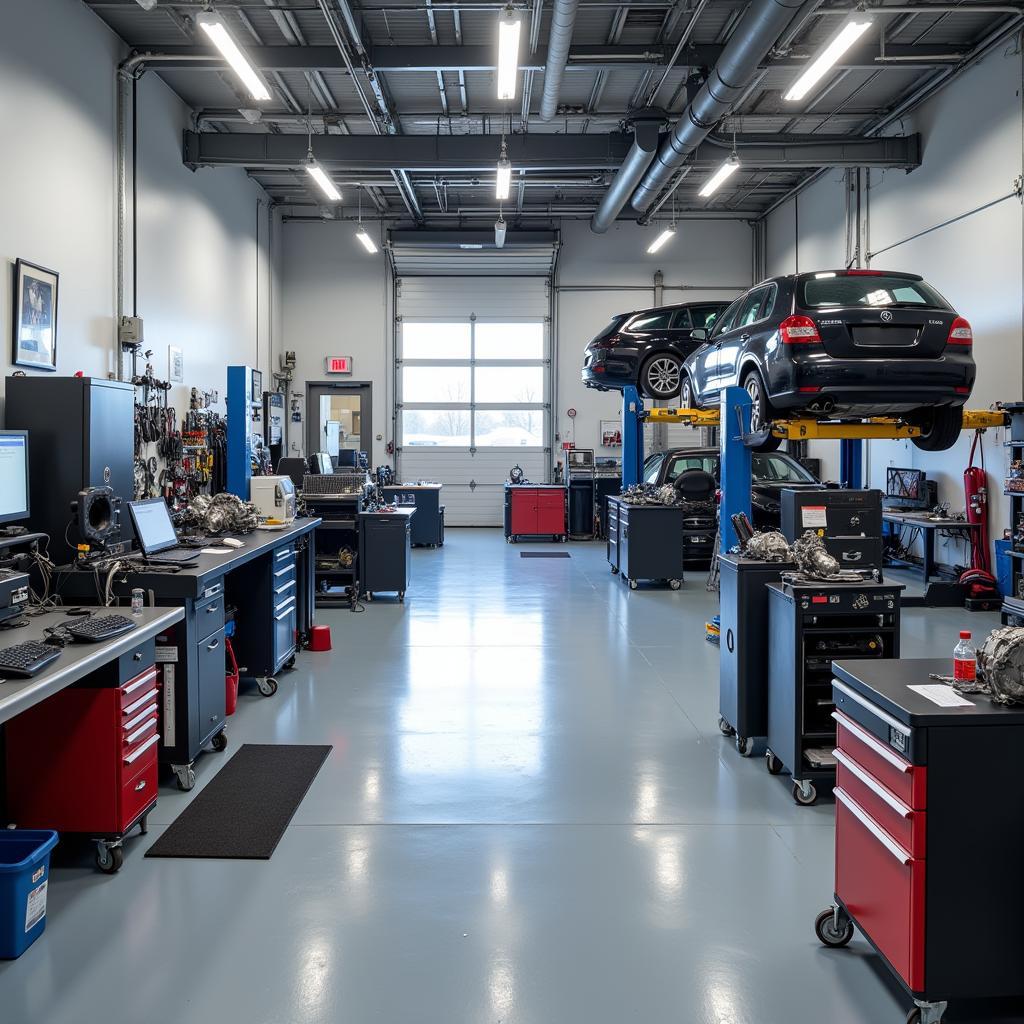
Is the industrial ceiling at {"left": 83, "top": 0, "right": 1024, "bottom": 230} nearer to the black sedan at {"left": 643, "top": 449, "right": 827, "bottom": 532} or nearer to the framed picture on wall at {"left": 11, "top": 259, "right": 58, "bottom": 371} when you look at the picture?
the framed picture on wall at {"left": 11, "top": 259, "right": 58, "bottom": 371}

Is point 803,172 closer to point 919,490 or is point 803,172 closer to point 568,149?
point 568,149

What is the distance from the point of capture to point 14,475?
12.6 feet

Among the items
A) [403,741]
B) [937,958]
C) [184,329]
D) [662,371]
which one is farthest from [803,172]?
[937,958]

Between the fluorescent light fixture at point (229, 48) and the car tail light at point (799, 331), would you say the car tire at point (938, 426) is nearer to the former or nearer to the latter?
the car tail light at point (799, 331)

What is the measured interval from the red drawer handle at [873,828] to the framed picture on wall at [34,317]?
572 cm

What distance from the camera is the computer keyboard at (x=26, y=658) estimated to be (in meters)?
2.33

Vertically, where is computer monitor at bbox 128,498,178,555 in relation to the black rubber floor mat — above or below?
above

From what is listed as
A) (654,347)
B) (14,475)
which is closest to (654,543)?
(654,347)

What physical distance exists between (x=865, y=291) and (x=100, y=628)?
463cm

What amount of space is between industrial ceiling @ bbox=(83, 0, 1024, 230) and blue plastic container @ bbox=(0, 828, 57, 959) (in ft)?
19.3

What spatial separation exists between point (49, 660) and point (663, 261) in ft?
43.0

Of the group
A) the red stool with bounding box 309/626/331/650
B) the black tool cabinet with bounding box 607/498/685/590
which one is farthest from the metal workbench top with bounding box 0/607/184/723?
the black tool cabinet with bounding box 607/498/685/590

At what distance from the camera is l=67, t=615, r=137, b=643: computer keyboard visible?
9.05ft

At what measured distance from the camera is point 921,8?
714 cm
